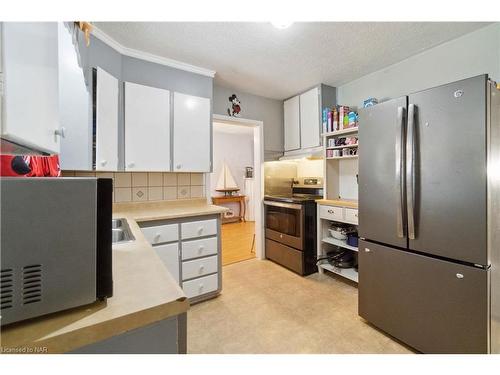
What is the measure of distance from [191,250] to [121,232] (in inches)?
28.2

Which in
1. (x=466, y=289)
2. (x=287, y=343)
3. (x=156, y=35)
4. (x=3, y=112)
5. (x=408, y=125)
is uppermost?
(x=156, y=35)

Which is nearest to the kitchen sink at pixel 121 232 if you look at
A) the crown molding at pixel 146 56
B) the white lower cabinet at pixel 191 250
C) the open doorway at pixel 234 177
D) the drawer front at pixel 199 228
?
the white lower cabinet at pixel 191 250

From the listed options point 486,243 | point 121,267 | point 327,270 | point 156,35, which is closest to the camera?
point 121,267

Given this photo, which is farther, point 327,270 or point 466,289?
point 327,270

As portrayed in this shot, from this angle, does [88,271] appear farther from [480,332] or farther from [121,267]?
[480,332]

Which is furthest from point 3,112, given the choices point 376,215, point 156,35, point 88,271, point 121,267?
point 376,215

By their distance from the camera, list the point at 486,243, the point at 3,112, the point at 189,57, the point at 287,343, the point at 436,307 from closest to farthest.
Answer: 1. the point at 3,112
2. the point at 486,243
3. the point at 436,307
4. the point at 287,343
5. the point at 189,57

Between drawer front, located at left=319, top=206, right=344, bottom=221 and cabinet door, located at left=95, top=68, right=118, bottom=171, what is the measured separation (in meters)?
2.14

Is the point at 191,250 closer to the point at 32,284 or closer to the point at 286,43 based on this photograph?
the point at 32,284

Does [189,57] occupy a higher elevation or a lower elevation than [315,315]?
higher

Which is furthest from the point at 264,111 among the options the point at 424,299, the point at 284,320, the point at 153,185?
the point at 424,299

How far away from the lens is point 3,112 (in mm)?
459

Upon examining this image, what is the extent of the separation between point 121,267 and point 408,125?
1.73m

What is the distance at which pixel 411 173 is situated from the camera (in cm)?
139
